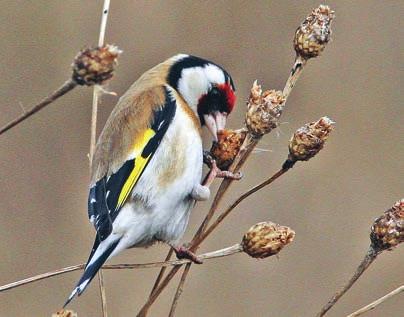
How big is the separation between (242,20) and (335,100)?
0.65 meters

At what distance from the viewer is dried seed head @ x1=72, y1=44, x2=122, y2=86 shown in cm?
154

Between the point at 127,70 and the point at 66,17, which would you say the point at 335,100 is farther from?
the point at 66,17

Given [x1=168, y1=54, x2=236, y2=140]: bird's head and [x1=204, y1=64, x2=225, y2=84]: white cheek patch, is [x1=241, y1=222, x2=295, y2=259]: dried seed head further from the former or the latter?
[x1=204, y1=64, x2=225, y2=84]: white cheek patch

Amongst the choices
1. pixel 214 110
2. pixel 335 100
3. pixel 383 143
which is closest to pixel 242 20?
pixel 335 100

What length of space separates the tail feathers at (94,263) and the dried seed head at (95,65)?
2.23ft

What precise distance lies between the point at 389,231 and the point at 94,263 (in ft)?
2.29

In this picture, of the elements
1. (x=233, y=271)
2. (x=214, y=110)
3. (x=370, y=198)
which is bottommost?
(x=233, y=271)

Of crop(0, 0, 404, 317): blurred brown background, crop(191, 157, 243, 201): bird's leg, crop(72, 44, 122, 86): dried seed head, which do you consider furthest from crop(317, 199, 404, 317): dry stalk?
crop(0, 0, 404, 317): blurred brown background

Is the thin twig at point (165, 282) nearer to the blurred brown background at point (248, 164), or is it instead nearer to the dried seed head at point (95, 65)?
the dried seed head at point (95, 65)

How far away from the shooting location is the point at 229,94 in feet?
9.77

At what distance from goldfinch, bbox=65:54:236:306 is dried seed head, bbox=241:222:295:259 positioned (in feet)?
1.51

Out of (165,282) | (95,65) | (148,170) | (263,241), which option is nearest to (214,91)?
(148,170)

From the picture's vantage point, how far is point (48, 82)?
4.77 meters

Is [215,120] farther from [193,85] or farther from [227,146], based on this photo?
[227,146]
